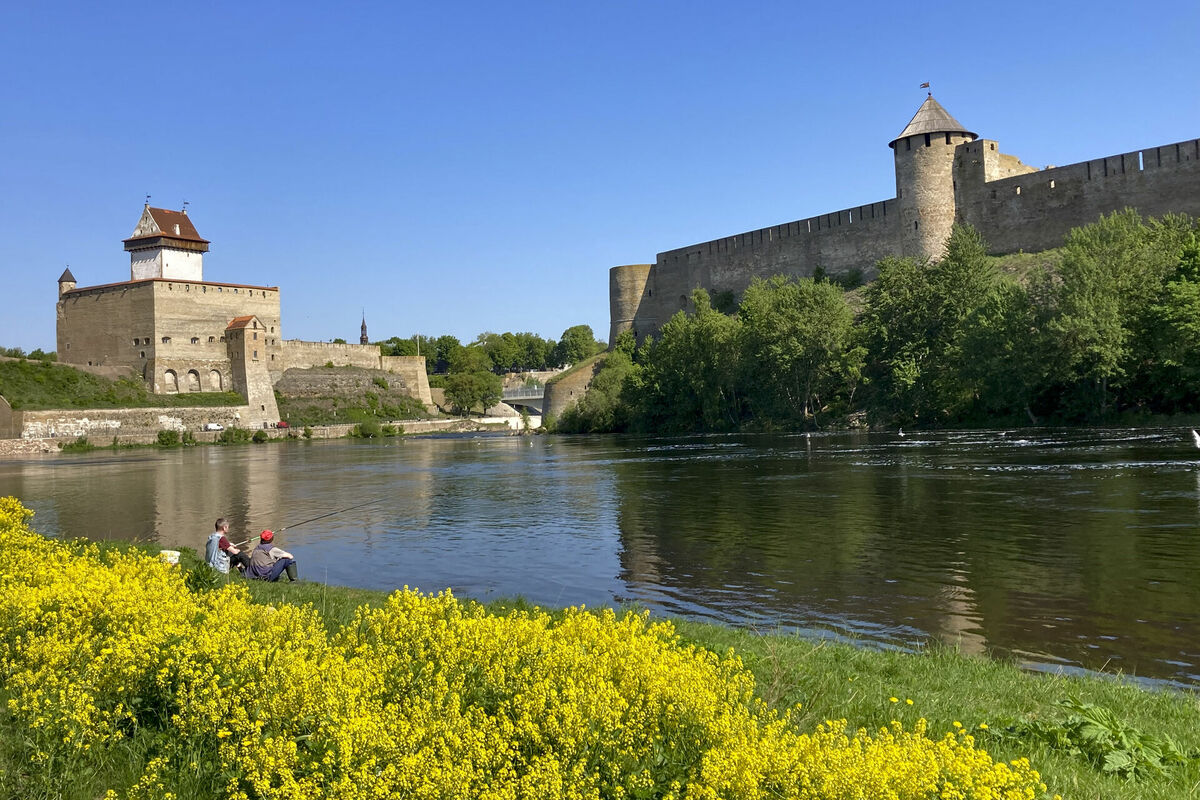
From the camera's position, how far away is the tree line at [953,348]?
36.7 metres

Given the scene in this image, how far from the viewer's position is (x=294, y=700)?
4328 mm

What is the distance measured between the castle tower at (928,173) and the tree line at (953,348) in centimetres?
160

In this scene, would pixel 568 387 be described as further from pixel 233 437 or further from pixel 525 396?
pixel 233 437

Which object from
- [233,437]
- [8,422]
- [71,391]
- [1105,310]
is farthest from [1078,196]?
[71,391]

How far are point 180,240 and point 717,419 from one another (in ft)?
173

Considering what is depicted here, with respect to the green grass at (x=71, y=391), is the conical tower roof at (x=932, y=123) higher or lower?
higher

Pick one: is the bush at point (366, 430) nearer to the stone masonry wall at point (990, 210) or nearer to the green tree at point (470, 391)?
the green tree at point (470, 391)

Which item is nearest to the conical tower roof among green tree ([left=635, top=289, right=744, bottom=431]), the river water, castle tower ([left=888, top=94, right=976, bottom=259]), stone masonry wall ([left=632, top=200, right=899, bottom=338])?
castle tower ([left=888, top=94, right=976, bottom=259])

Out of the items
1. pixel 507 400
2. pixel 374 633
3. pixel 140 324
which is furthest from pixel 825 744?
pixel 507 400

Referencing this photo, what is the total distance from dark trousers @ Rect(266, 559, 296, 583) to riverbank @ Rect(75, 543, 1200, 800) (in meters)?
4.00

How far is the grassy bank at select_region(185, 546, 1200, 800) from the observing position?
485 cm

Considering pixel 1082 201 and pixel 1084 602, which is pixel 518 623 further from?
pixel 1082 201

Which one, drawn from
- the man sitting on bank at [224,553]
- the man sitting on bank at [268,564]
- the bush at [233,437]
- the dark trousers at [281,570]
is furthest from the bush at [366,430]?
the dark trousers at [281,570]

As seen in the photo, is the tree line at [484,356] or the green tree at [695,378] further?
the tree line at [484,356]
